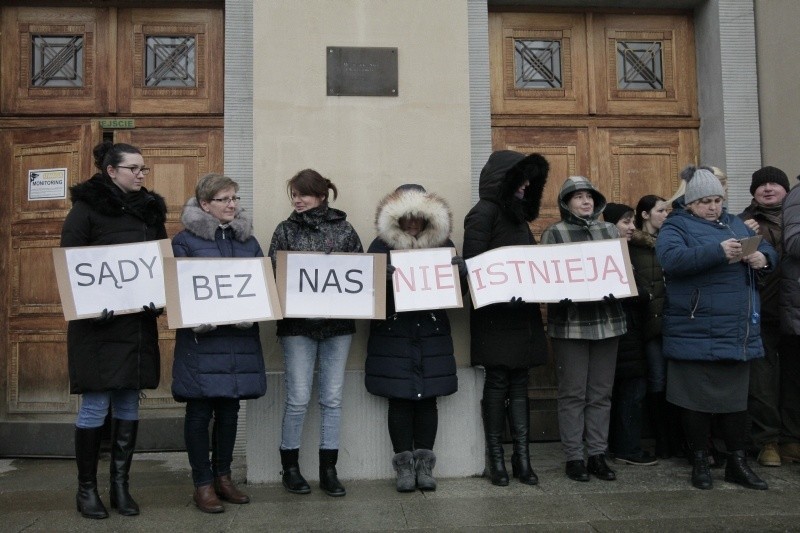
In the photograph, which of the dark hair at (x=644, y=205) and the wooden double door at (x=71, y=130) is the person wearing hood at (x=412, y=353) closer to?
the dark hair at (x=644, y=205)

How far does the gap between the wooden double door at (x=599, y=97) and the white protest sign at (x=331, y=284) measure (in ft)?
6.73

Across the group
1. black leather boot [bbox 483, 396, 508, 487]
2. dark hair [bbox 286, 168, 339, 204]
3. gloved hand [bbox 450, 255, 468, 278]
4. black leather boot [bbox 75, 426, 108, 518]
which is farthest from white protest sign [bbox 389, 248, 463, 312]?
black leather boot [bbox 75, 426, 108, 518]

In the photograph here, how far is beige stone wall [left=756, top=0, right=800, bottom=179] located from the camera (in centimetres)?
573

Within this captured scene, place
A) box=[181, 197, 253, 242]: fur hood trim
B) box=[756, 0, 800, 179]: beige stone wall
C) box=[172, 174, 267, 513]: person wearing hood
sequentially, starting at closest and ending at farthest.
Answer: box=[172, 174, 267, 513]: person wearing hood < box=[181, 197, 253, 242]: fur hood trim < box=[756, 0, 800, 179]: beige stone wall

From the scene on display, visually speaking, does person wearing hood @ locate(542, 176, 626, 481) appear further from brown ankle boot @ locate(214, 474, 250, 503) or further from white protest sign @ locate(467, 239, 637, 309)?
brown ankle boot @ locate(214, 474, 250, 503)

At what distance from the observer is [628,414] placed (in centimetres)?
523

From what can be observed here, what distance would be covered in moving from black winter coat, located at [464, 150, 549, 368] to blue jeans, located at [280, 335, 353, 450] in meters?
0.91

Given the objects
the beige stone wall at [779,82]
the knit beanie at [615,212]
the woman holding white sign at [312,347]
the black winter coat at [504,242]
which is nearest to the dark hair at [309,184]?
the woman holding white sign at [312,347]

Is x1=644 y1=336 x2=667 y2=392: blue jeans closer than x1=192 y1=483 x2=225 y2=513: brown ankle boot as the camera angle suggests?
No

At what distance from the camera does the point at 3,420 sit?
231 inches

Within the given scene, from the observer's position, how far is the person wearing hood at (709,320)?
14.9 feet

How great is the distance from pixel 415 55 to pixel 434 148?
0.70m

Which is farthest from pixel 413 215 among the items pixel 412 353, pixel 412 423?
pixel 412 423

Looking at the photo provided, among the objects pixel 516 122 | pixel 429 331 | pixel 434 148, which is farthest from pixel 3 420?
pixel 516 122
